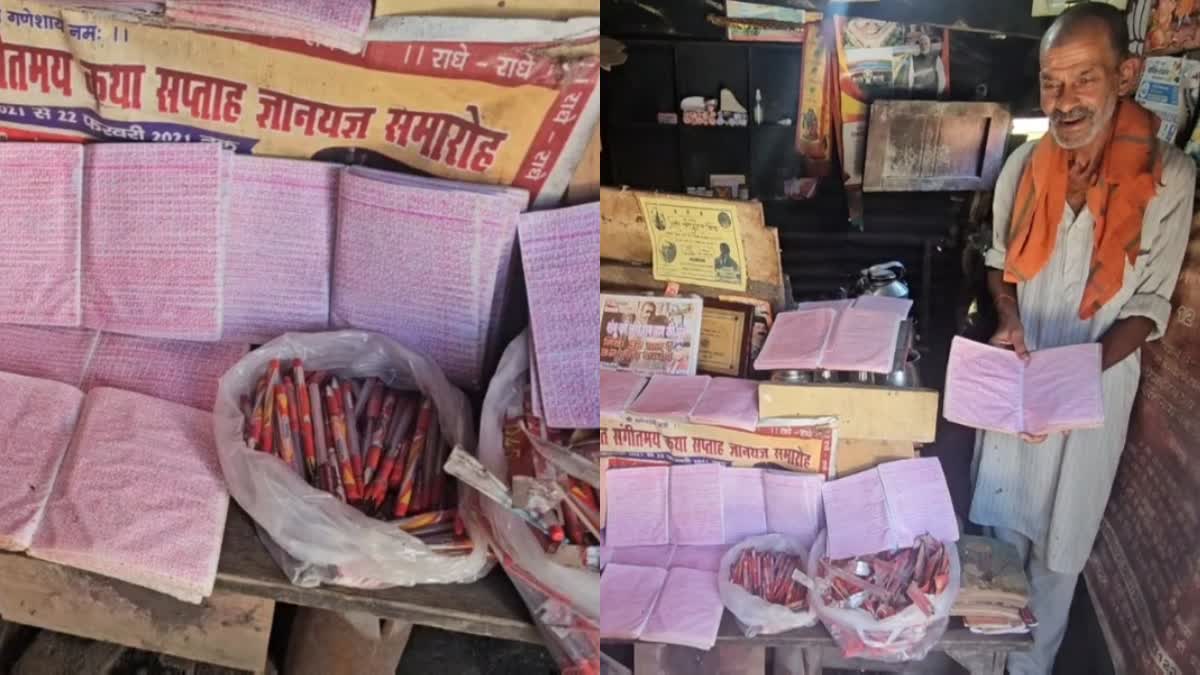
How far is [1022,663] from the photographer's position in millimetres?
771

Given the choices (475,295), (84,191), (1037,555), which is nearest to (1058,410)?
(1037,555)

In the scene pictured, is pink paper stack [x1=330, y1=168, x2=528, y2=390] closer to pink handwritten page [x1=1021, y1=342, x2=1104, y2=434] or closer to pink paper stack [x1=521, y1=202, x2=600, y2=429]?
pink paper stack [x1=521, y1=202, x2=600, y2=429]

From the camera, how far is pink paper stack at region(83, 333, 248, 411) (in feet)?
4.62

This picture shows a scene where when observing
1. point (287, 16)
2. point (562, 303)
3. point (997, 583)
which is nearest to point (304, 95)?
point (287, 16)

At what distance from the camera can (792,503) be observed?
2.66 feet

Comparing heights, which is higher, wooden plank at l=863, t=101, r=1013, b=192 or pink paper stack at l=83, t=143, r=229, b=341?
wooden plank at l=863, t=101, r=1013, b=192

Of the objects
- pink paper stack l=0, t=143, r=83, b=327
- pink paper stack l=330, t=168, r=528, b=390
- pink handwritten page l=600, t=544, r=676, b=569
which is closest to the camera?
pink handwritten page l=600, t=544, r=676, b=569

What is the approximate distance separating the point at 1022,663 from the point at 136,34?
1.23m

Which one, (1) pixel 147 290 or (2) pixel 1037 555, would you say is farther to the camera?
(1) pixel 147 290

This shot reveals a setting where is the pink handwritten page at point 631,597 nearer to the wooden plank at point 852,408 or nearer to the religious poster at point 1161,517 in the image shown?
the wooden plank at point 852,408

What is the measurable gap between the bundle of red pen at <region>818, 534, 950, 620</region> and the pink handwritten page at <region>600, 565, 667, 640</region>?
0.16 metres

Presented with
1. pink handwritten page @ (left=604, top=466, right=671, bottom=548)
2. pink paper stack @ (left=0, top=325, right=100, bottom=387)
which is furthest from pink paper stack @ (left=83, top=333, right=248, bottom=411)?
pink handwritten page @ (left=604, top=466, right=671, bottom=548)

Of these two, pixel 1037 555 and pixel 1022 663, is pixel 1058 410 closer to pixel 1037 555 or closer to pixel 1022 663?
pixel 1037 555

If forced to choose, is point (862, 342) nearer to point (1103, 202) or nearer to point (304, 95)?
point (1103, 202)
